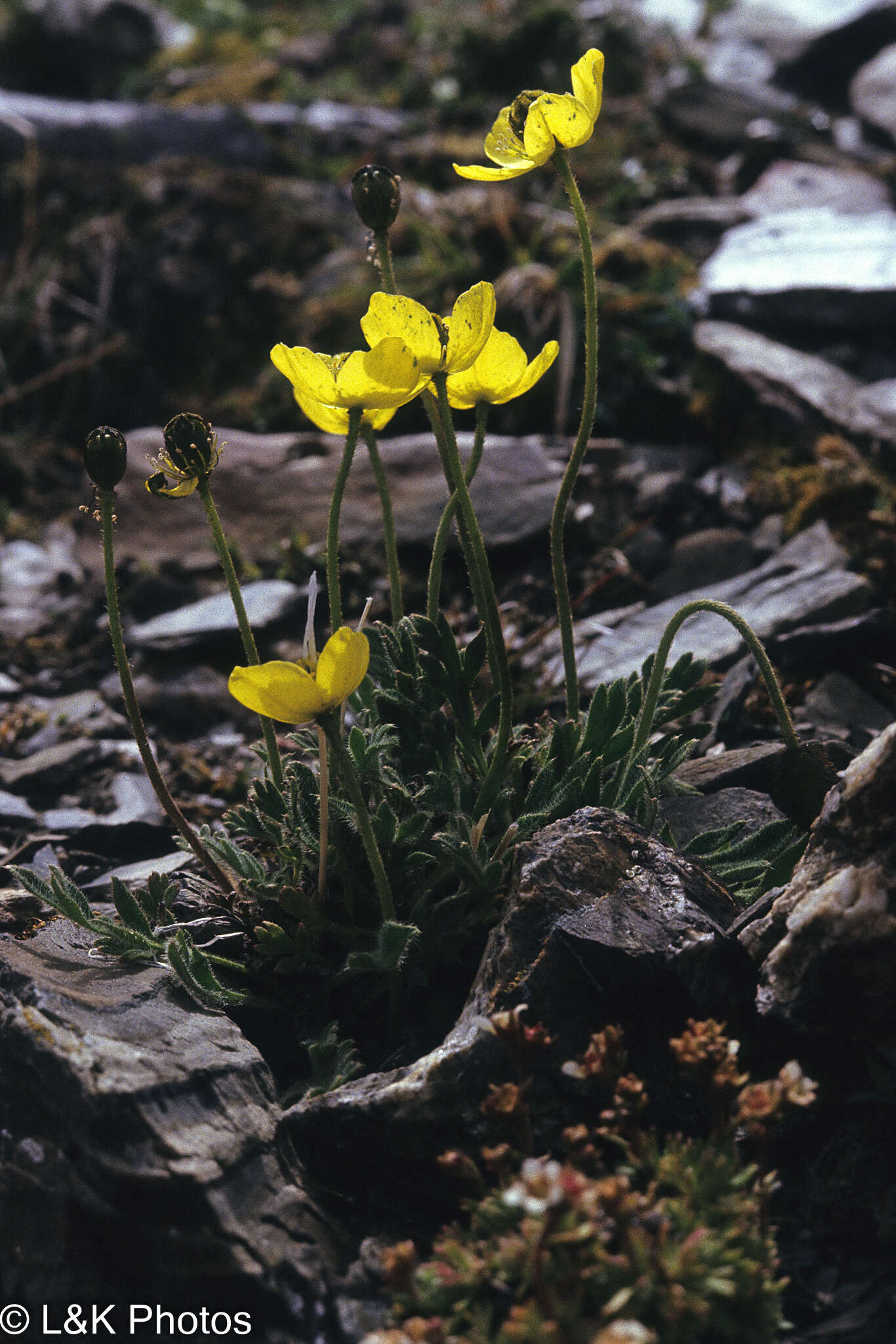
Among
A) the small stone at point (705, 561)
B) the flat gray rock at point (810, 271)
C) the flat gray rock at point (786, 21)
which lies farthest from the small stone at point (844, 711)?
the flat gray rock at point (786, 21)

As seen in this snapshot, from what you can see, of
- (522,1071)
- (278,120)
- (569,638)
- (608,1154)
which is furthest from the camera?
(278,120)

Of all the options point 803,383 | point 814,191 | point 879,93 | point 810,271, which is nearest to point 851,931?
point 803,383

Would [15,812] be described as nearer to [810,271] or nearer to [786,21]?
[810,271]

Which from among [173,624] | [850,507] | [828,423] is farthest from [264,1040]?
[828,423]

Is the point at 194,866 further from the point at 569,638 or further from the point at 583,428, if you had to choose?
the point at 583,428

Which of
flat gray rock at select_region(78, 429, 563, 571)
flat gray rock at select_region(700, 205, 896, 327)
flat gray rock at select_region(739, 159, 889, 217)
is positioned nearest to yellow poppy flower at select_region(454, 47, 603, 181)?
flat gray rock at select_region(78, 429, 563, 571)

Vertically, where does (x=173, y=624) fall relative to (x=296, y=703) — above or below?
below

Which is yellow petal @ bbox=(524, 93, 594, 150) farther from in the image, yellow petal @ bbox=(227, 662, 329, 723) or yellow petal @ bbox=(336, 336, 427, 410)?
yellow petal @ bbox=(227, 662, 329, 723)
